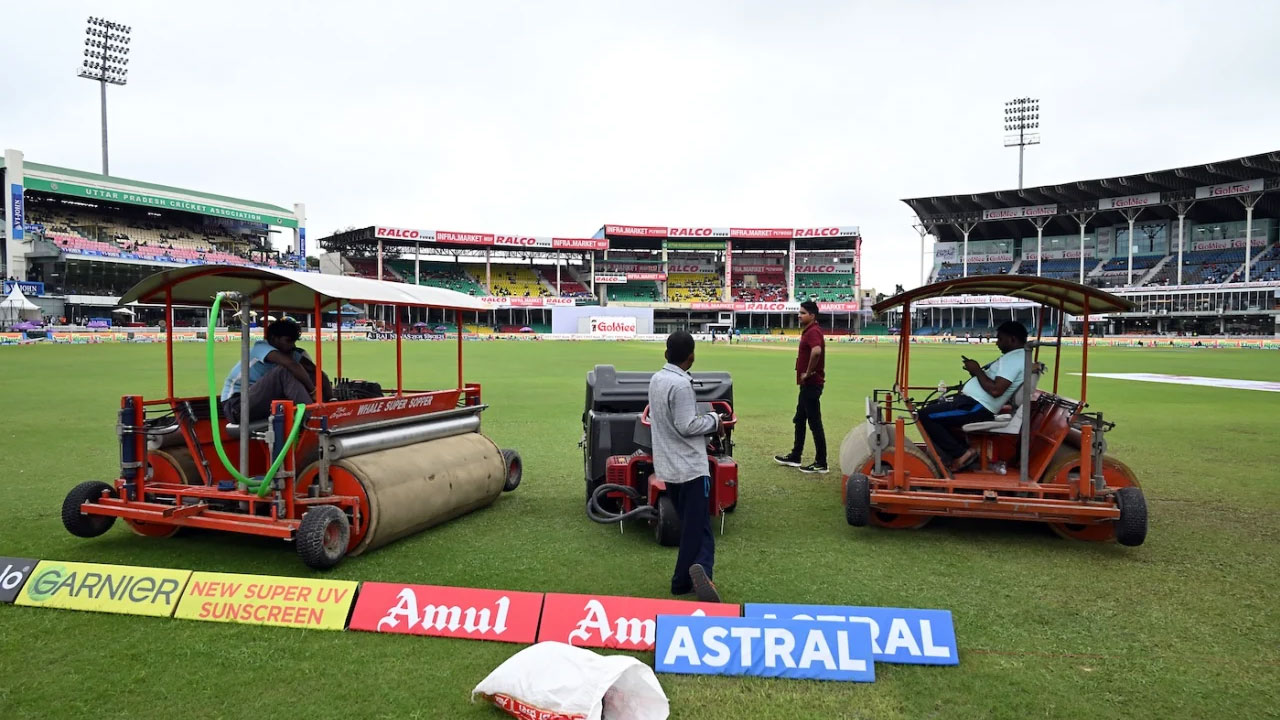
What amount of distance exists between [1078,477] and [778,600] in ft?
9.79

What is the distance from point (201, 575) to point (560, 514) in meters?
3.11

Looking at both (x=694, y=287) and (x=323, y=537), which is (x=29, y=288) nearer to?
(x=694, y=287)

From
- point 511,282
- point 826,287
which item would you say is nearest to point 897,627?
point 511,282

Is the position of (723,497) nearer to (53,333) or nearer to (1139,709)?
(1139,709)

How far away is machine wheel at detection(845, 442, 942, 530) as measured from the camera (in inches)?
250

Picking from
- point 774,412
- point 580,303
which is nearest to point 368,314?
point 580,303

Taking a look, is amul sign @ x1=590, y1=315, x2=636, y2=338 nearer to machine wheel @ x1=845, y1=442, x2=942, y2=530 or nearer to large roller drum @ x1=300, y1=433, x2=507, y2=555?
large roller drum @ x1=300, y1=433, x2=507, y2=555

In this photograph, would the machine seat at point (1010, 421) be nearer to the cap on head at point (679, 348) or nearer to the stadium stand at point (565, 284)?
the cap on head at point (679, 348)

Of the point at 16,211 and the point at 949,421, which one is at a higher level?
the point at 16,211

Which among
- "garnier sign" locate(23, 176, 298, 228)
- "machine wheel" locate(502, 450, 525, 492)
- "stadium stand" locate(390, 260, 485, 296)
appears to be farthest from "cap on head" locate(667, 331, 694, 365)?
"stadium stand" locate(390, 260, 485, 296)

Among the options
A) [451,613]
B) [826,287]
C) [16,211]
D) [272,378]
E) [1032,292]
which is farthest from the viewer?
[826,287]

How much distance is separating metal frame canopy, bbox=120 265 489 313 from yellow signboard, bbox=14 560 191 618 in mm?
1953

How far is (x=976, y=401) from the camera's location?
6512mm

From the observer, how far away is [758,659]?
387 cm
